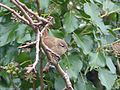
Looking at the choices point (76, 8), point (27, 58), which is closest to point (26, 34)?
point (27, 58)

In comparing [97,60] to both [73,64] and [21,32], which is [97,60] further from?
[21,32]

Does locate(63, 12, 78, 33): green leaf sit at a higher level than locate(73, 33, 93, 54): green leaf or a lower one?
higher

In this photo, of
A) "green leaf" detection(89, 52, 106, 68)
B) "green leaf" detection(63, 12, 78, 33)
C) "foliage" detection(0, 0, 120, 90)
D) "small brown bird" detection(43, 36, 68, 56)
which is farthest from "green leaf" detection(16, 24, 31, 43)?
"small brown bird" detection(43, 36, 68, 56)

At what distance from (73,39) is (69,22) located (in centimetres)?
12

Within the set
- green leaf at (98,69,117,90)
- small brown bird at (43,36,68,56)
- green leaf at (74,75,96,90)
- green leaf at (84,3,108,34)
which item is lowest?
green leaf at (74,75,96,90)

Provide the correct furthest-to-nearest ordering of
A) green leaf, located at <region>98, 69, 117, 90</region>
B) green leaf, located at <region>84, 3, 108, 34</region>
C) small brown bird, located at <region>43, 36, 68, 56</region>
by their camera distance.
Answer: green leaf, located at <region>98, 69, 117, 90</region>, green leaf, located at <region>84, 3, 108, 34</region>, small brown bird, located at <region>43, 36, 68, 56</region>

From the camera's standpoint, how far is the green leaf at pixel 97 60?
4.74 feet

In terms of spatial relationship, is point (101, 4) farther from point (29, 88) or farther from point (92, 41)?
point (29, 88)

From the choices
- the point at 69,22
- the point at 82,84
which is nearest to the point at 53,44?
the point at 69,22

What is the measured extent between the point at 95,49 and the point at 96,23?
0.22 meters

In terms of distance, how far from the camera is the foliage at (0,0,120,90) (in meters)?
1.44

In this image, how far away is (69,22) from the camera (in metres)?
1.45

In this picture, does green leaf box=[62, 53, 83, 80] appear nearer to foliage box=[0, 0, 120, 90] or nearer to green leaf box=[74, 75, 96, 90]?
foliage box=[0, 0, 120, 90]

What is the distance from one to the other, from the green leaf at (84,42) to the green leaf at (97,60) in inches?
1.1
